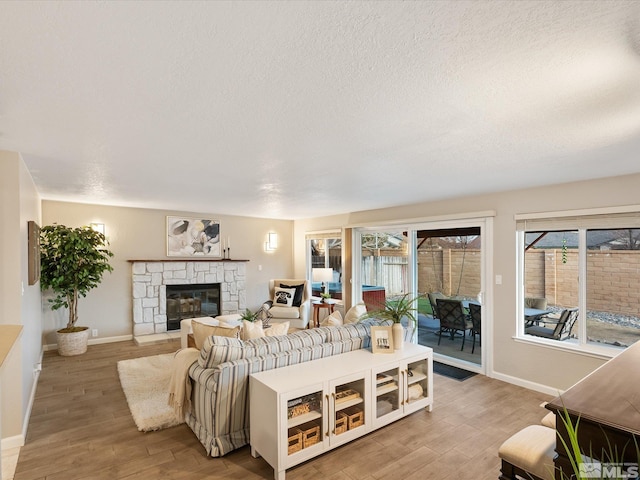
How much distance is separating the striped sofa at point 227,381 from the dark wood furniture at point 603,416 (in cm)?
199

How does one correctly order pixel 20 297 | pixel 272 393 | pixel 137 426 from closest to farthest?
pixel 272 393, pixel 20 297, pixel 137 426

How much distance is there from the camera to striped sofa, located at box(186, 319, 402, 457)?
270 cm

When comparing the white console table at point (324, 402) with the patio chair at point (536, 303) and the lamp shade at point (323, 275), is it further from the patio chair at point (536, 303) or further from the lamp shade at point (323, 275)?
the lamp shade at point (323, 275)

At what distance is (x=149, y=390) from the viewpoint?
390cm

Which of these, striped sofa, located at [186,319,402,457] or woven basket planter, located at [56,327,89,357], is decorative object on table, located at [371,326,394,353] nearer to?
striped sofa, located at [186,319,402,457]

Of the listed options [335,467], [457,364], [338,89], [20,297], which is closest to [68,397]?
[20,297]

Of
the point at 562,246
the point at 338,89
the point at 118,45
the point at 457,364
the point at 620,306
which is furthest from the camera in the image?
the point at 457,364

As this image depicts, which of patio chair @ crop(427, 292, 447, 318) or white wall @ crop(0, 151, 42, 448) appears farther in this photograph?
patio chair @ crop(427, 292, 447, 318)

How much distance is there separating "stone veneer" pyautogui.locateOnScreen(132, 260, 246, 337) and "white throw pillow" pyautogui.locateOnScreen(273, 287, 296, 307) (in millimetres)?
979

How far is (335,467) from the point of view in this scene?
258 centimetres

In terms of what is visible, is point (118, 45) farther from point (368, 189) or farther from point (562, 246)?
point (562, 246)

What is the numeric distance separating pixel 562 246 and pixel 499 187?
3.21ft

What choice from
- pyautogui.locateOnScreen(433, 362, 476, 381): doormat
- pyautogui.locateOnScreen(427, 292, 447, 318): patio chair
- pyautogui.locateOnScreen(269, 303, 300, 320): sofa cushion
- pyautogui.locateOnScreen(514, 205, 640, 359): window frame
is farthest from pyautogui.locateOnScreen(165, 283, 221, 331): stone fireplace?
pyautogui.locateOnScreen(514, 205, 640, 359): window frame

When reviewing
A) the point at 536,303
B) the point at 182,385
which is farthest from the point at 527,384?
the point at 182,385
